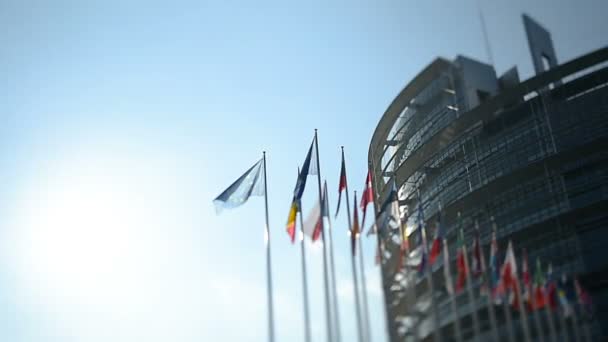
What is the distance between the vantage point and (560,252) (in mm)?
50812

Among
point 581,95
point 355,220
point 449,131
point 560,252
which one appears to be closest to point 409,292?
point 355,220

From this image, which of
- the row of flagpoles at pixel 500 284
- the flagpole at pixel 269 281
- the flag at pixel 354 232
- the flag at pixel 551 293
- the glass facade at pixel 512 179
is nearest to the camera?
the flagpole at pixel 269 281

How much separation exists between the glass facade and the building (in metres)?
0.09

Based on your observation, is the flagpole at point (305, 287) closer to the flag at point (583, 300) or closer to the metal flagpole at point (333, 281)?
the metal flagpole at point (333, 281)

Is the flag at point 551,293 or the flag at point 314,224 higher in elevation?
the flag at point 314,224

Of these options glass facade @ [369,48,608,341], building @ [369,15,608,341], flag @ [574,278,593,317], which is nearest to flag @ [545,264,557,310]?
flag @ [574,278,593,317]

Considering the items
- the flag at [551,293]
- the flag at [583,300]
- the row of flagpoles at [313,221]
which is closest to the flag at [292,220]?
the row of flagpoles at [313,221]

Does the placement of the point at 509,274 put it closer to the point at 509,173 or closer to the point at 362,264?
the point at 362,264

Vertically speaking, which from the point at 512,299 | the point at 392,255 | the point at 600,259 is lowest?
the point at 512,299

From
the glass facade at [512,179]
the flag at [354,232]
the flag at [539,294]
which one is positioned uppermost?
the glass facade at [512,179]

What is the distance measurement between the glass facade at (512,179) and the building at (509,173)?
3.4 inches

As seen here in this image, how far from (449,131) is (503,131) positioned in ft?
14.9

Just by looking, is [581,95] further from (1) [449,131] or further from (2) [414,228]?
(2) [414,228]

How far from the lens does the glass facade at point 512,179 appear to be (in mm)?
49812
